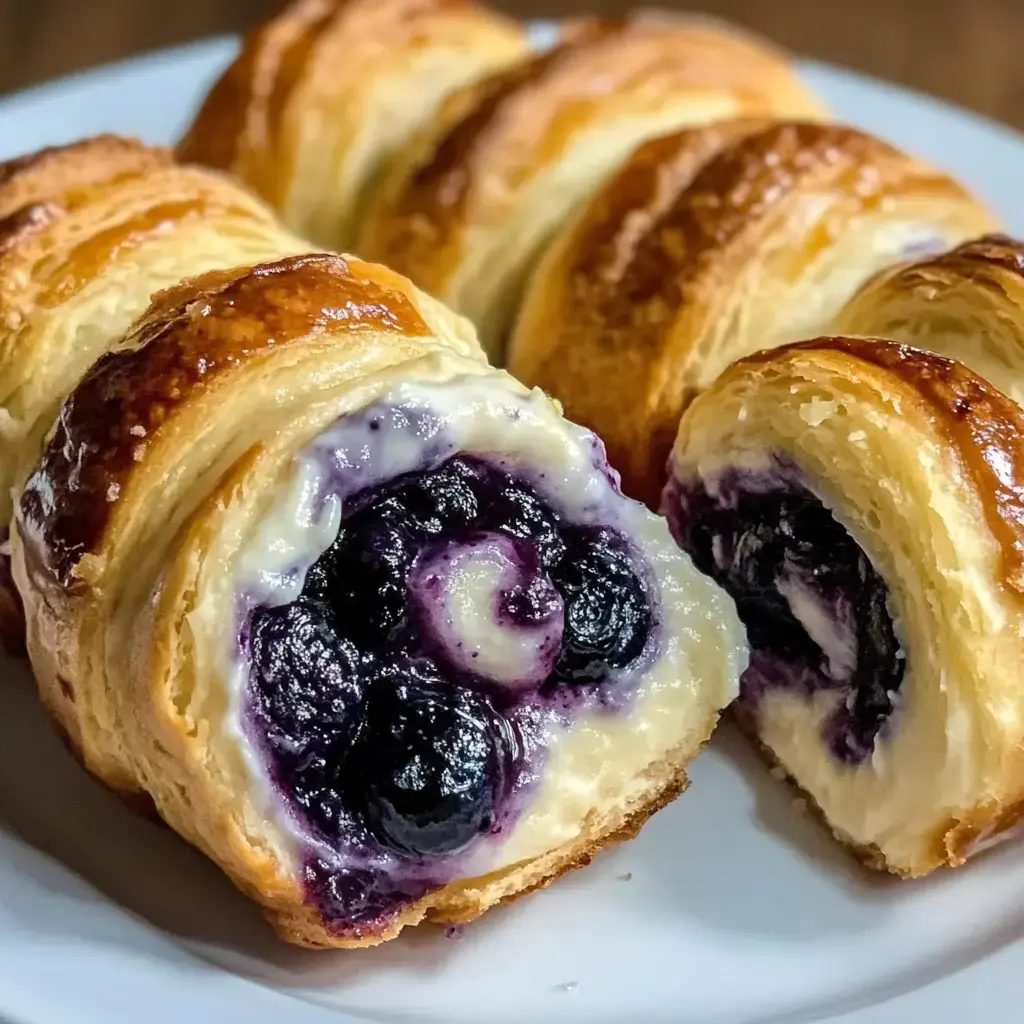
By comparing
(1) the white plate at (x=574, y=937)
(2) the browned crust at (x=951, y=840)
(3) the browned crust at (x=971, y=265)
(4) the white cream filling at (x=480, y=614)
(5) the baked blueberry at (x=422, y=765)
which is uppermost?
(3) the browned crust at (x=971, y=265)

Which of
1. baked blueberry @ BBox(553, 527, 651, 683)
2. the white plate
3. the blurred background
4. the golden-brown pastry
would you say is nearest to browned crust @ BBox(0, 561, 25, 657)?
the white plate

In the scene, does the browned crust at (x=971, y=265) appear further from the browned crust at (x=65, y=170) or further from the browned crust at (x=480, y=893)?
the browned crust at (x=65, y=170)

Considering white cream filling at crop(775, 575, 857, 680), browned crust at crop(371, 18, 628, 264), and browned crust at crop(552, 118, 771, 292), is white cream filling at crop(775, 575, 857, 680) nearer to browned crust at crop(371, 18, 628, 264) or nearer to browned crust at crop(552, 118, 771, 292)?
browned crust at crop(552, 118, 771, 292)

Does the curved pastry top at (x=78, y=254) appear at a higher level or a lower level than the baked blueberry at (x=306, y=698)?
higher

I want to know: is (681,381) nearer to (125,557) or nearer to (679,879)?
(679,879)

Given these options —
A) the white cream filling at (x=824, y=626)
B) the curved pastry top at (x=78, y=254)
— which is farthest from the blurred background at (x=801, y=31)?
the white cream filling at (x=824, y=626)

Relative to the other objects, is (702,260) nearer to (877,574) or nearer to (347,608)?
(877,574)

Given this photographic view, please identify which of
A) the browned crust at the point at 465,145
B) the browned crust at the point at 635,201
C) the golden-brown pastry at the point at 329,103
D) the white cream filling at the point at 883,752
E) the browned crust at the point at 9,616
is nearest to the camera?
the white cream filling at the point at 883,752

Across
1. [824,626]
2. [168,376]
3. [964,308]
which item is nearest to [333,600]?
[168,376]
